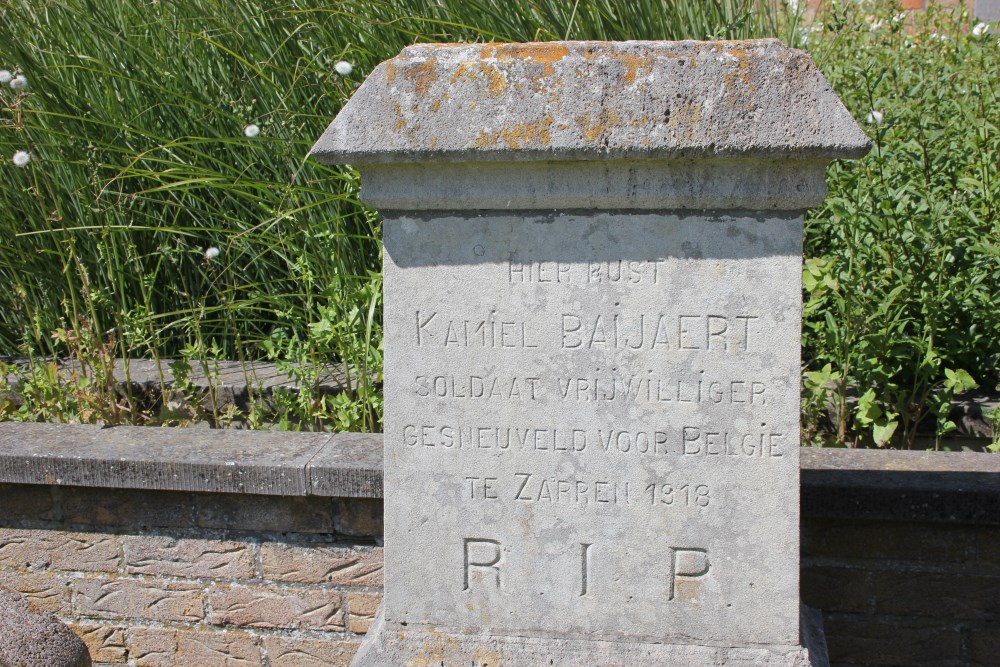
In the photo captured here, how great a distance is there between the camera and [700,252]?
1816 millimetres

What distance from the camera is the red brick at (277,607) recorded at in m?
2.57

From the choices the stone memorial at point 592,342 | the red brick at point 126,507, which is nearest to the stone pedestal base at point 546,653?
the stone memorial at point 592,342

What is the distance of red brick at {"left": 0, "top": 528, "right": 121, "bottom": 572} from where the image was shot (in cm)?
→ 263

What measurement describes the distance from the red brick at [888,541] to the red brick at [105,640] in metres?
1.95

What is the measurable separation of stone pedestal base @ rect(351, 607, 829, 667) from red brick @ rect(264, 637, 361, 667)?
0.53 m

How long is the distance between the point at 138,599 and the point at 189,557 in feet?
0.73

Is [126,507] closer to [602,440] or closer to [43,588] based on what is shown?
[43,588]

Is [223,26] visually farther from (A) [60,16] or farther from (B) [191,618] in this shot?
(B) [191,618]

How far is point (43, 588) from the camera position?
8.83ft

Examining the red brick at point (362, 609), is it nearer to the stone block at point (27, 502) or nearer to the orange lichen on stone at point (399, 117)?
the stone block at point (27, 502)

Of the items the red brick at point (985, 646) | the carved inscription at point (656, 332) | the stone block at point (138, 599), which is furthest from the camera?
the stone block at point (138, 599)

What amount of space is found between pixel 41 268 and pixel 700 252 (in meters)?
2.77

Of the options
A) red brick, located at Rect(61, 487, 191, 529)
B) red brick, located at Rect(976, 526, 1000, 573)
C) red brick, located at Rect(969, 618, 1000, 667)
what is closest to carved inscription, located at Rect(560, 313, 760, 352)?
red brick, located at Rect(976, 526, 1000, 573)

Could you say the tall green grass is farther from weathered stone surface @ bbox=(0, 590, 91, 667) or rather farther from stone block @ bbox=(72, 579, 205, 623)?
weathered stone surface @ bbox=(0, 590, 91, 667)
